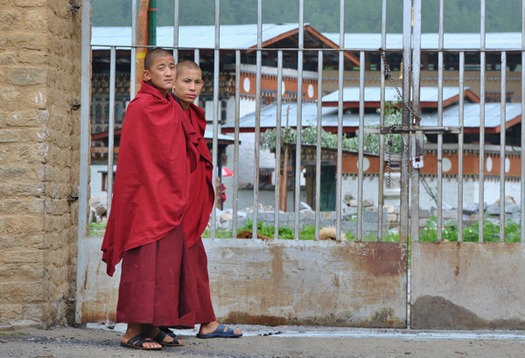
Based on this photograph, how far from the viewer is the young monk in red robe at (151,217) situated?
6426mm

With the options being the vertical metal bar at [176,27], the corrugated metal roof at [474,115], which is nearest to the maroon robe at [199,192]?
the vertical metal bar at [176,27]

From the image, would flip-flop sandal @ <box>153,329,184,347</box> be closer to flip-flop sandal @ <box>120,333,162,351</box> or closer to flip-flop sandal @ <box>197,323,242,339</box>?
flip-flop sandal @ <box>120,333,162,351</box>

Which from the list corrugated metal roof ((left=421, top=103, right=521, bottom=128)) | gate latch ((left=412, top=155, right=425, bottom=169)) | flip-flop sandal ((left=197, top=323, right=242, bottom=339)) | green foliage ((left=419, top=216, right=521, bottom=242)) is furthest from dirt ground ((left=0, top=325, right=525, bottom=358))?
corrugated metal roof ((left=421, top=103, right=521, bottom=128))

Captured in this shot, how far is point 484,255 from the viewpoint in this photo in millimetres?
7559

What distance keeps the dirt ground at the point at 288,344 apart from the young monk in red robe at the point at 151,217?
0.76ft

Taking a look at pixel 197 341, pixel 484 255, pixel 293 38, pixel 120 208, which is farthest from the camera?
pixel 293 38

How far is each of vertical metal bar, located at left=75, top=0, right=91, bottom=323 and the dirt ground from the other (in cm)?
37

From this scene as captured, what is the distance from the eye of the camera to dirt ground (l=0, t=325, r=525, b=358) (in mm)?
6426

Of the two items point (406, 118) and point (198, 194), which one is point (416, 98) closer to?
point (406, 118)

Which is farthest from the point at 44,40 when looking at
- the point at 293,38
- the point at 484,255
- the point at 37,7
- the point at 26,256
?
the point at 293,38

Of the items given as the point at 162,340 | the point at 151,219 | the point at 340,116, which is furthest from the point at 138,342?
the point at 340,116

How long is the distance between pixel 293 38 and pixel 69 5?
1481cm

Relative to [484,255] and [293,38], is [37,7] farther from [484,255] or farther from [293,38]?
[293,38]

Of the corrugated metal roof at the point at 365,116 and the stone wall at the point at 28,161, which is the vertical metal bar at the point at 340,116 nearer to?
the stone wall at the point at 28,161
